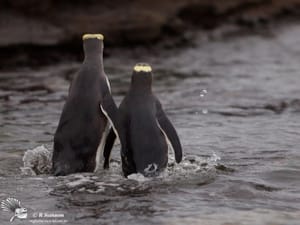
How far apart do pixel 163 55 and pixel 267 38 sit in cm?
292

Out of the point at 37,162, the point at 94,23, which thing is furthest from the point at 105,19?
the point at 37,162

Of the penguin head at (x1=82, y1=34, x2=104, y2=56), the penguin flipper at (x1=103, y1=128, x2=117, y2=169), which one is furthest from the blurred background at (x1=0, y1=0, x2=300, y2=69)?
the penguin flipper at (x1=103, y1=128, x2=117, y2=169)

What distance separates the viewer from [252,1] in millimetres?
18297

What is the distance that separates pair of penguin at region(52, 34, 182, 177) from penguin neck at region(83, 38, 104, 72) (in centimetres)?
17

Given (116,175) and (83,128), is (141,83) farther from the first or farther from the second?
(116,175)

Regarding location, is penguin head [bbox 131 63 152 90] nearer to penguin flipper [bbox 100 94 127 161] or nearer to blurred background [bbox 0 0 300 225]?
penguin flipper [bbox 100 94 127 161]

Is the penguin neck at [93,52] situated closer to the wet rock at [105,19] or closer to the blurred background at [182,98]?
the blurred background at [182,98]

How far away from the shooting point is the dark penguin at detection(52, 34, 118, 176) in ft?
24.3

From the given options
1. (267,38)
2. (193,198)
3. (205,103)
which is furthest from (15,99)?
(267,38)

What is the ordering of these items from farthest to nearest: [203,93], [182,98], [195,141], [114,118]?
[203,93] → [182,98] → [195,141] → [114,118]

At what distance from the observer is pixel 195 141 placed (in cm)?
932

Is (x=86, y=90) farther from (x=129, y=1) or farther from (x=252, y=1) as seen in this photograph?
(x=252, y=1)

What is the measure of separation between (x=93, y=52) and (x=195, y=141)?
202 centimetres

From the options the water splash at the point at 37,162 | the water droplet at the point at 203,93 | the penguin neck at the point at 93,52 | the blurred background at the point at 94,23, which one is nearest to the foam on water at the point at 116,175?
the water splash at the point at 37,162
